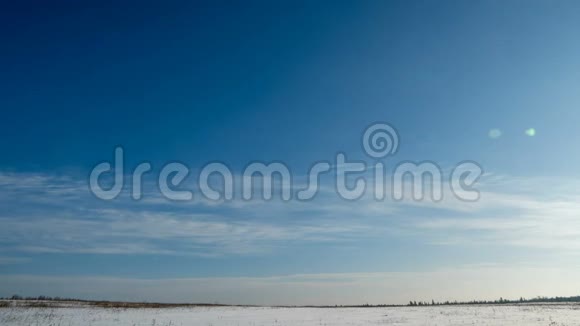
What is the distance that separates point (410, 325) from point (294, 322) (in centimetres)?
784

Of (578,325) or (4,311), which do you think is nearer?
(578,325)

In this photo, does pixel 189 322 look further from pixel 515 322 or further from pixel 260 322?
pixel 515 322

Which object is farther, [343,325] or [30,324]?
[343,325]

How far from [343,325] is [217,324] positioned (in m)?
8.43

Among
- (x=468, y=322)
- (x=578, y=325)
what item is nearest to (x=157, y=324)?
(x=468, y=322)

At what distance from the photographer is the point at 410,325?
28016 mm

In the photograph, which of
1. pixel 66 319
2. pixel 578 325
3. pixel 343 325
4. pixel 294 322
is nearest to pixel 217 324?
pixel 294 322

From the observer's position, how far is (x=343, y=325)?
92.5ft

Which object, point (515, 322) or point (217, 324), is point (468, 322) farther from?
point (217, 324)

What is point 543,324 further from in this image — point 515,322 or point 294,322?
point 294,322

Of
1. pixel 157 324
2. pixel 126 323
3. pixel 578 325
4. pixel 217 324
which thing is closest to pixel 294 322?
pixel 217 324

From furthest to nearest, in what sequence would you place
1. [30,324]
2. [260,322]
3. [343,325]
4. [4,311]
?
[4,311]
[260,322]
[343,325]
[30,324]

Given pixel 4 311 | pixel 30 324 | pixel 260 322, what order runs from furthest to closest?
pixel 4 311, pixel 260 322, pixel 30 324

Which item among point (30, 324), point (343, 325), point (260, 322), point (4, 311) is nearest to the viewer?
point (30, 324)
